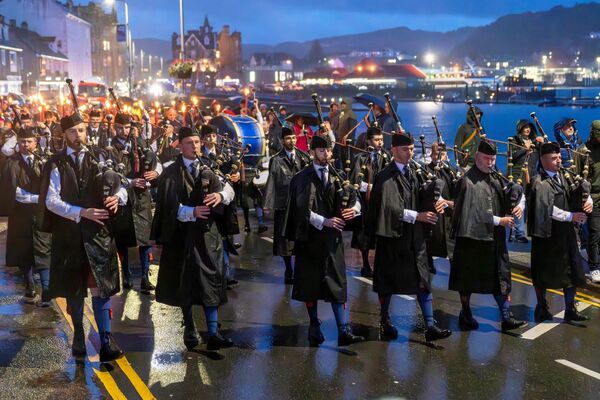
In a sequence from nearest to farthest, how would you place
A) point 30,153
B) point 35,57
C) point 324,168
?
point 324,168
point 30,153
point 35,57

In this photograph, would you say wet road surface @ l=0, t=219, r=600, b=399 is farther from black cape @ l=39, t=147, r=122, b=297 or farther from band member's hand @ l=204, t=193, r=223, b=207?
band member's hand @ l=204, t=193, r=223, b=207

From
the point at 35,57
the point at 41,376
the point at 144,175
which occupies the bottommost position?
the point at 41,376

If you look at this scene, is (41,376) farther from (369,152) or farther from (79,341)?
(369,152)

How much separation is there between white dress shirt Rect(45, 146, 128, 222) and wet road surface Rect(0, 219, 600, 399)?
1604 millimetres

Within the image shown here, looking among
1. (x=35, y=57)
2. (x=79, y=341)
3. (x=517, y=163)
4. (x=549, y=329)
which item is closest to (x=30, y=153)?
(x=79, y=341)

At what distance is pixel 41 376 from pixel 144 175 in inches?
156

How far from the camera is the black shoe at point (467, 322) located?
29.2 ft

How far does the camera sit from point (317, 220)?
8.22m

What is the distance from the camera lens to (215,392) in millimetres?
6977

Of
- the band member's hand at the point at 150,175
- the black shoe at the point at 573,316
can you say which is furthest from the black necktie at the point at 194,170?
the black shoe at the point at 573,316

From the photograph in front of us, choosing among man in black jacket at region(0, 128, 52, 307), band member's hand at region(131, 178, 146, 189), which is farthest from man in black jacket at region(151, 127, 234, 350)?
man in black jacket at region(0, 128, 52, 307)

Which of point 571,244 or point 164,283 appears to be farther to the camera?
point 571,244

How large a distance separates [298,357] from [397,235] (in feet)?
5.66

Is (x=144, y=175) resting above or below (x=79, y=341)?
above
